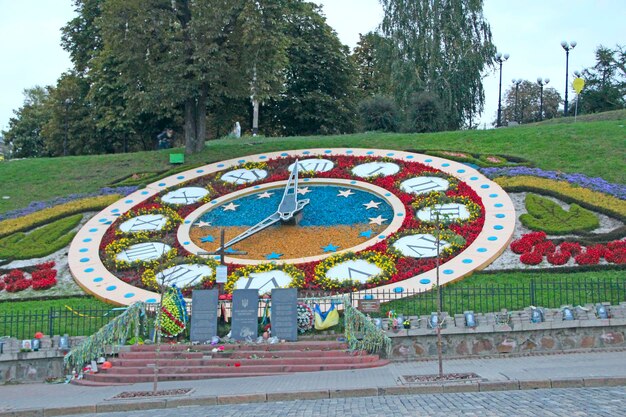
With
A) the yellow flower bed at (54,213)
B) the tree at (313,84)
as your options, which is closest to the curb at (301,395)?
the yellow flower bed at (54,213)

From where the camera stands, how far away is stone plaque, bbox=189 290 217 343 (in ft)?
51.6

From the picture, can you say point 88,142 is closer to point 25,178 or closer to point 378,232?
point 25,178

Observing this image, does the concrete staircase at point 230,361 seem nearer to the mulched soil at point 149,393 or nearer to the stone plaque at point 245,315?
the stone plaque at point 245,315

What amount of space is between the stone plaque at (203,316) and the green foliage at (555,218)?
375 inches

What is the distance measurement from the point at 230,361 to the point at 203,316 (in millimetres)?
1638

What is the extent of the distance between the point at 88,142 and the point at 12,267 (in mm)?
24915

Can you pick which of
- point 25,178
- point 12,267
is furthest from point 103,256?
point 25,178

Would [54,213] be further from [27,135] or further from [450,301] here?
[27,135]

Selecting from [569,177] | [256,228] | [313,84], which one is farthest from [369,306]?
[313,84]

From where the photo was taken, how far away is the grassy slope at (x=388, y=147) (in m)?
24.5

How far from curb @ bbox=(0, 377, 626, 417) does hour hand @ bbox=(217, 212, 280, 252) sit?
8.38 metres

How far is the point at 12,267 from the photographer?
68.2 ft

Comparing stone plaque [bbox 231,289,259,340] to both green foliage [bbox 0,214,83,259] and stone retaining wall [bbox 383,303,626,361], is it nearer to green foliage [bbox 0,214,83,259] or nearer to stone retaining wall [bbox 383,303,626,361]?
stone retaining wall [bbox 383,303,626,361]

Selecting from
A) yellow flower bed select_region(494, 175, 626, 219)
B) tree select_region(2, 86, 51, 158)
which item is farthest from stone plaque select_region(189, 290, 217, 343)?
tree select_region(2, 86, 51, 158)
